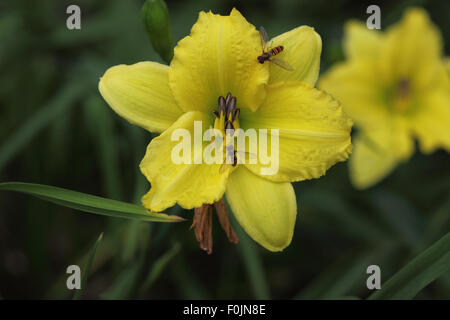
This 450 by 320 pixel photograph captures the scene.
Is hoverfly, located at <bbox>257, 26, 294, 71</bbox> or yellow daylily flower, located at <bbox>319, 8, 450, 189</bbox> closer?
hoverfly, located at <bbox>257, 26, 294, 71</bbox>

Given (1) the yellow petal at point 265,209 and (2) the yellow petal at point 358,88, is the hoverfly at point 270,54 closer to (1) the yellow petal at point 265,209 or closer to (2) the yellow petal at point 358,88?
(1) the yellow petal at point 265,209

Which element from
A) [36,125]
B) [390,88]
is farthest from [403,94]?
[36,125]

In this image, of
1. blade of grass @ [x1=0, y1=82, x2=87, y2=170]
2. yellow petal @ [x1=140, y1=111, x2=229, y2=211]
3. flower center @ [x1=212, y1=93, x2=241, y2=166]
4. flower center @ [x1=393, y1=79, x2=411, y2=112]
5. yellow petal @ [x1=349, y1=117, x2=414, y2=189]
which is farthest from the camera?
flower center @ [x1=393, y1=79, x2=411, y2=112]

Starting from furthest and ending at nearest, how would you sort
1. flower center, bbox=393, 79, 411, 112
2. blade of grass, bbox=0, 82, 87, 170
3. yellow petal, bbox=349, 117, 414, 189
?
1. flower center, bbox=393, 79, 411, 112
2. yellow petal, bbox=349, 117, 414, 189
3. blade of grass, bbox=0, 82, 87, 170

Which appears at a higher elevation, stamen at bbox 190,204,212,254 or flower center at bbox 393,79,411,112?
flower center at bbox 393,79,411,112

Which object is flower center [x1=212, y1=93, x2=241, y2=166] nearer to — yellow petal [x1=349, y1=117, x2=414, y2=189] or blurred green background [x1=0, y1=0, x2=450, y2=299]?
blurred green background [x1=0, y1=0, x2=450, y2=299]

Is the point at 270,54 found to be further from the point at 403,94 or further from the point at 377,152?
Answer: the point at 403,94

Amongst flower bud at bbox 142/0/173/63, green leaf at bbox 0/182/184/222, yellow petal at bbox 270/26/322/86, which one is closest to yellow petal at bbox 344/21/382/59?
yellow petal at bbox 270/26/322/86
